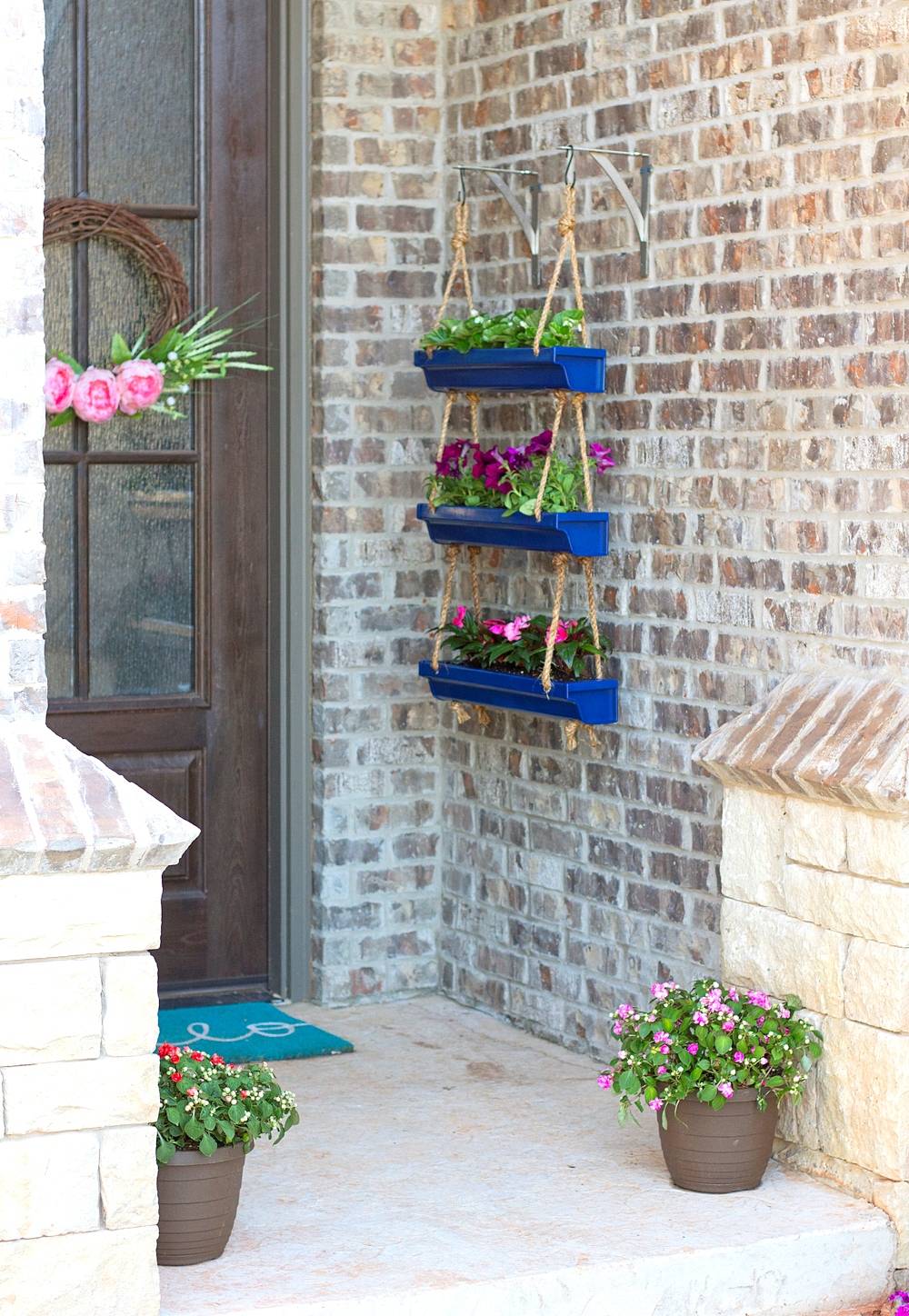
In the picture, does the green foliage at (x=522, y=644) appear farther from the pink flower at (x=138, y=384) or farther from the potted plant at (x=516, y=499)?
the pink flower at (x=138, y=384)

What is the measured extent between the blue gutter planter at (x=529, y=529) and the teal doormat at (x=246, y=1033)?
1397 millimetres

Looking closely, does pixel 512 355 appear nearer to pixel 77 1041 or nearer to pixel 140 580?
pixel 140 580

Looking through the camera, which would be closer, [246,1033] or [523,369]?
[523,369]

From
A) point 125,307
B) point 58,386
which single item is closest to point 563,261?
point 125,307

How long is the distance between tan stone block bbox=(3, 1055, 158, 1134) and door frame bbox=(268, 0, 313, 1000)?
2405mm

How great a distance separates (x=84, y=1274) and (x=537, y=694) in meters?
2.06

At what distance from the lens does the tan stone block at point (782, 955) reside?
387cm

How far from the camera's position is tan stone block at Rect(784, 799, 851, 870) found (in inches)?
150

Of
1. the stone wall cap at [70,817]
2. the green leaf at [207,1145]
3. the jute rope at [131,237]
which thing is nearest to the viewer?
the stone wall cap at [70,817]

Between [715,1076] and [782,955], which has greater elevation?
[782,955]

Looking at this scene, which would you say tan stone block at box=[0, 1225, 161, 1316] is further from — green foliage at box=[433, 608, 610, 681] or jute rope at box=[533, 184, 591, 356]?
jute rope at box=[533, 184, 591, 356]

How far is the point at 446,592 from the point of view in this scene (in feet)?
17.2

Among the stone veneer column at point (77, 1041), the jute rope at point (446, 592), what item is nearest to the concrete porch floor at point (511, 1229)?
the stone veneer column at point (77, 1041)

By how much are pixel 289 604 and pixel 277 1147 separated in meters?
1.77
